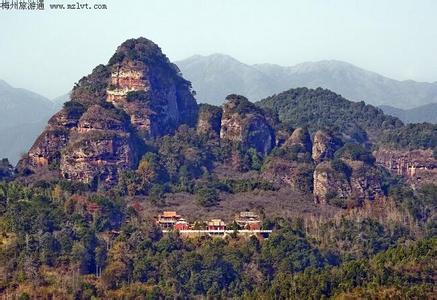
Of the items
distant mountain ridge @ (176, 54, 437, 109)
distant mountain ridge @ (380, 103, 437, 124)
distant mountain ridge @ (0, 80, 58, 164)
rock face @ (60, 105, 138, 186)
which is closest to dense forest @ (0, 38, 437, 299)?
rock face @ (60, 105, 138, 186)

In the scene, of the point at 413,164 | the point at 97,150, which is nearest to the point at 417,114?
the point at 413,164

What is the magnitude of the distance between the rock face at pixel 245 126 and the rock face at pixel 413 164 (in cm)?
788

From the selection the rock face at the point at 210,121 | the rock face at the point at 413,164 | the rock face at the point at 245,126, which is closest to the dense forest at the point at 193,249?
the rock face at the point at 413,164

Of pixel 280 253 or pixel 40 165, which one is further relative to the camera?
pixel 40 165

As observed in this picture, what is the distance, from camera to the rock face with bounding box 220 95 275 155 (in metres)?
74.7

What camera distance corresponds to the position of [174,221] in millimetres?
60312

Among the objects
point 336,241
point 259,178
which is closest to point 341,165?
point 259,178

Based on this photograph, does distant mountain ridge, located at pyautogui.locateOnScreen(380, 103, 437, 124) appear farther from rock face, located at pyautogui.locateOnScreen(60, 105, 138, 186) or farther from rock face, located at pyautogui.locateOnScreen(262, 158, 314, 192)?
rock face, located at pyautogui.locateOnScreen(60, 105, 138, 186)

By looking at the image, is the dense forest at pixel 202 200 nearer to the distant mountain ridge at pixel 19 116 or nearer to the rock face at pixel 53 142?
the rock face at pixel 53 142

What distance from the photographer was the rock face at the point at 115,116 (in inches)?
2613

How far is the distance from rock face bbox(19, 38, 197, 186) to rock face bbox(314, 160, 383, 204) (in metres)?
10.5

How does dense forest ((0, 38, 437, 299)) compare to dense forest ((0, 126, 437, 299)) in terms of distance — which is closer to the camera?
dense forest ((0, 126, 437, 299))

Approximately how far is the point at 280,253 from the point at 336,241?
14.8ft

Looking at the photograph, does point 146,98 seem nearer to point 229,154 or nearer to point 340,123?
point 229,154
